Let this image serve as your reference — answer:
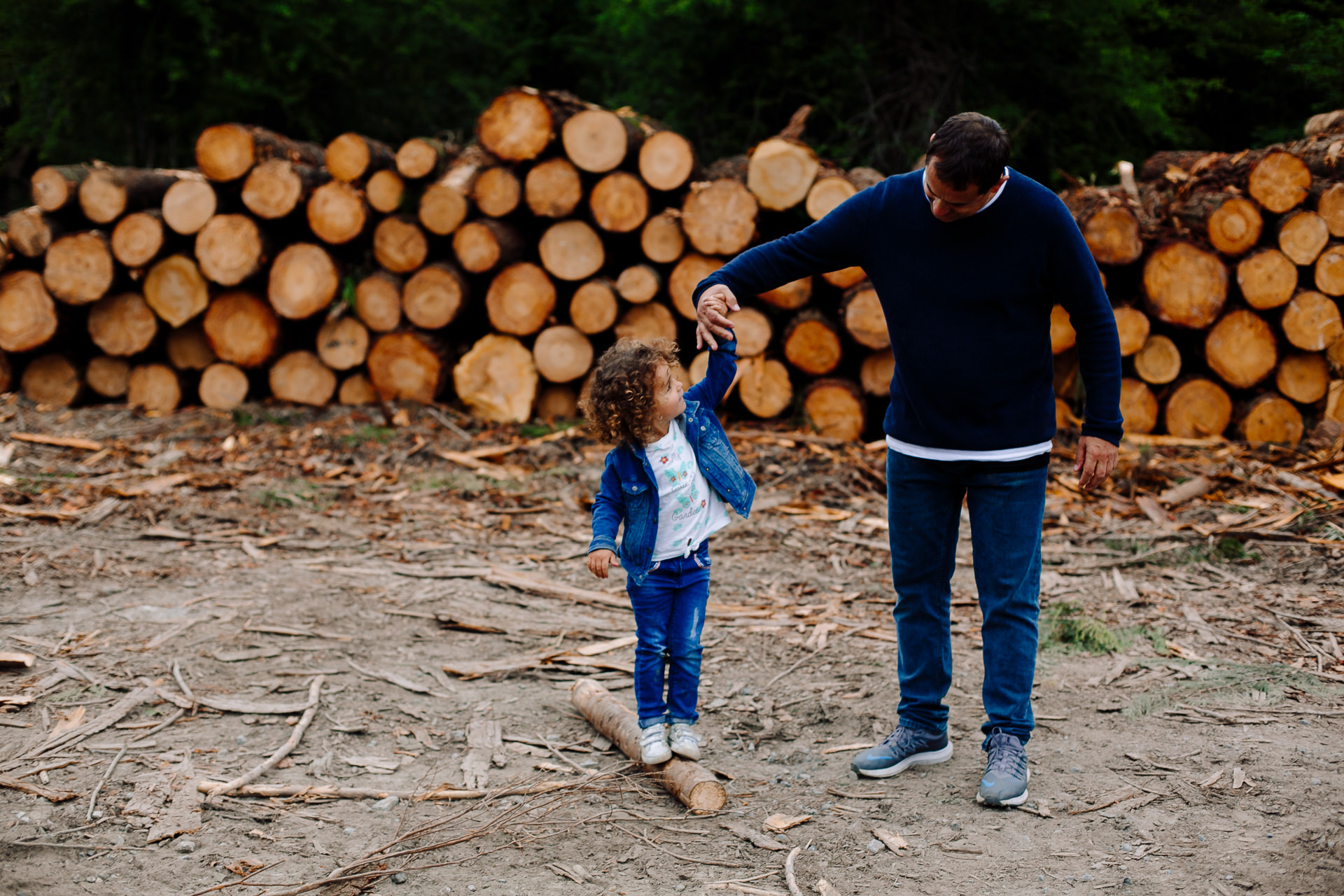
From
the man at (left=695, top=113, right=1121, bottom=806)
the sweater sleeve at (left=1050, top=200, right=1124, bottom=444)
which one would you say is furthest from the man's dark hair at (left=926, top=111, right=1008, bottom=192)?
the sweater sleeve at (left=1050, top=200, right=1124, bottom=444)

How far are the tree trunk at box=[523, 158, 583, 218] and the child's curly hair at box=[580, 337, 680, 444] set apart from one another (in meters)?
4.98

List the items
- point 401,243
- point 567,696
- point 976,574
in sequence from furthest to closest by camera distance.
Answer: point 401,243
point 567,696
point 976,574

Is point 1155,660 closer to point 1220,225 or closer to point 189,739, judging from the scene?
point 189,739

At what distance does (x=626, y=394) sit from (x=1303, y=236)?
6314 millimetres

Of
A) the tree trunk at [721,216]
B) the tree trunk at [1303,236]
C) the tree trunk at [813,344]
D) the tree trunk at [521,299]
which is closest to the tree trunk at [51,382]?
the tree trunk at [521,299]

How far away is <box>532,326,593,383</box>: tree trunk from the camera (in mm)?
7910

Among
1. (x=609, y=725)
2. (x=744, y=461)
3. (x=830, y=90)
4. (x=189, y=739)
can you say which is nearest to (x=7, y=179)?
(x=830, y=90)

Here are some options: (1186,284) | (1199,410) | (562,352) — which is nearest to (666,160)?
(562,352)

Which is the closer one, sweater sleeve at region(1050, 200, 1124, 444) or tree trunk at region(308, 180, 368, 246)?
sweater sleeve at region(1050, 200, 1124, 444)

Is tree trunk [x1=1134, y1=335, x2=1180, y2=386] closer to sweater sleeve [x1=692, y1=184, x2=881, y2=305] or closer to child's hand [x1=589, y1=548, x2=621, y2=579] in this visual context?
sweater sleeve [x1=692, y1=184, x2=881, y2=305]

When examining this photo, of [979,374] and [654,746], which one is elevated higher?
[979,374]

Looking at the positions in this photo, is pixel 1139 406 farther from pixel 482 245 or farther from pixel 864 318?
pixel 482 245

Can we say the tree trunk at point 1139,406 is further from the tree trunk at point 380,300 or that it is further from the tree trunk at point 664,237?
the tree trunk at point 380,300

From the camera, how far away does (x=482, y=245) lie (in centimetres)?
780
